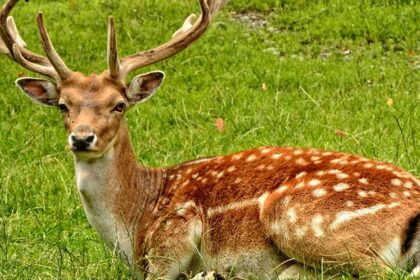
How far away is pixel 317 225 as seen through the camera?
6016 mm

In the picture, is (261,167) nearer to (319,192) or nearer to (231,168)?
(231,168)

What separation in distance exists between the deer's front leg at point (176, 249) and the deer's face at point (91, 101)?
24.1 inches

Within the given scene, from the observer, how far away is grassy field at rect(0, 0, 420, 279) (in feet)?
25.6

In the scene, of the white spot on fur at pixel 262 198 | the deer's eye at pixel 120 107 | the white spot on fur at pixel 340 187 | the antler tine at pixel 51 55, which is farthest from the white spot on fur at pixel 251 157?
the antler tine at pixel 51 55

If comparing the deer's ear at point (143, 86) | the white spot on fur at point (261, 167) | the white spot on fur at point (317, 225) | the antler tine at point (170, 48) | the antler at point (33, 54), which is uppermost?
the antler at point (33, 54)

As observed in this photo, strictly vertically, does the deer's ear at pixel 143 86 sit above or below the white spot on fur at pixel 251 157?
above

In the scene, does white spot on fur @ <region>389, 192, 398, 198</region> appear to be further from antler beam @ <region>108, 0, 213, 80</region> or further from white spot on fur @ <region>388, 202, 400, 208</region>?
antler beam @ <region>108, 0, 213, 80</region>

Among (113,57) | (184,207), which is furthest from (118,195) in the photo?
(113,57)

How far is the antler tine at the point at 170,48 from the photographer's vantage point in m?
7.06

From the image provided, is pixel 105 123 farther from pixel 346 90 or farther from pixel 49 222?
pixel 346 90

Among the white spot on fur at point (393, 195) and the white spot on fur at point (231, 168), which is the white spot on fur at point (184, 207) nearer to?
the white spot on fur at point (231, 168)

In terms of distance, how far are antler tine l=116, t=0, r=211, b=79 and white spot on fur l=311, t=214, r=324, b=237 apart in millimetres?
1631

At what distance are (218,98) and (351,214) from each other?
570 centimetres

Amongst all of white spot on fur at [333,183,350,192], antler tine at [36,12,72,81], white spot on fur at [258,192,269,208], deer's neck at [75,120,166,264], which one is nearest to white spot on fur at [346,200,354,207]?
white spot on fur at [333,183,350,192]
